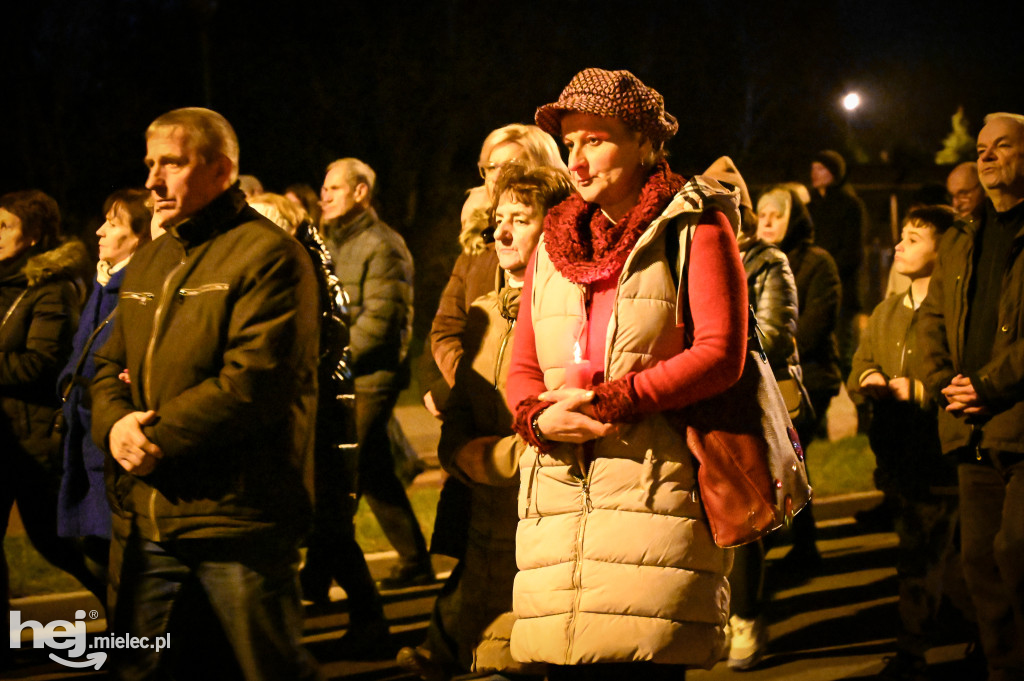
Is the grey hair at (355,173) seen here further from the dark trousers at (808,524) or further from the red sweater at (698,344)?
the red sweater at (698,344)

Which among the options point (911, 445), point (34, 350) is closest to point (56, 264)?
point (34, 350)

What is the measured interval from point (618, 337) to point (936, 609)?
9.26 feet

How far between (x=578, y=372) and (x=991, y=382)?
6.67 feet

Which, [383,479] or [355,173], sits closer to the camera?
[383,479]

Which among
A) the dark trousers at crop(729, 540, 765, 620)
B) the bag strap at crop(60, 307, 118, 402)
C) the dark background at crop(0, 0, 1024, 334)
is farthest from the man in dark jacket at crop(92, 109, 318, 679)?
the dark background at crop(0, 0, 1024, 334)

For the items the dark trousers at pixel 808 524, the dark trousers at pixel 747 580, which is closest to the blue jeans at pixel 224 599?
the dark trousers at pixel 747 580

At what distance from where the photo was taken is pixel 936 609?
5477 mm

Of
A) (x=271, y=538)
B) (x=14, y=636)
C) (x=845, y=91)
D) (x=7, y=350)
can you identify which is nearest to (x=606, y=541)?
(x=271, y=538)

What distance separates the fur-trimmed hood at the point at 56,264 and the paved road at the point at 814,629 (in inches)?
75.0

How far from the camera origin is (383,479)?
7.18 meters

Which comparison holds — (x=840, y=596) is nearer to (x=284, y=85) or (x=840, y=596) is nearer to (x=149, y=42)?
(x=284, y=85)

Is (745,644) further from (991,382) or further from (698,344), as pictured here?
(698,344)

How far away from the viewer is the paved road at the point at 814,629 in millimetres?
5797

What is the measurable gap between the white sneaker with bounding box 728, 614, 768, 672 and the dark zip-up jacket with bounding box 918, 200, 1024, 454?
1.35m
